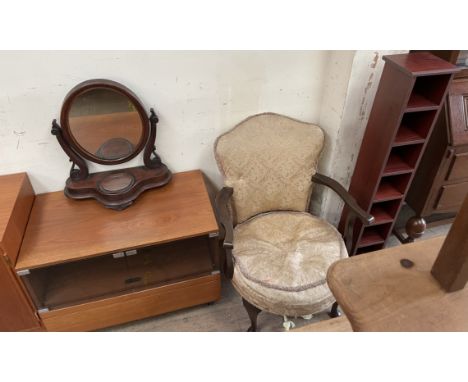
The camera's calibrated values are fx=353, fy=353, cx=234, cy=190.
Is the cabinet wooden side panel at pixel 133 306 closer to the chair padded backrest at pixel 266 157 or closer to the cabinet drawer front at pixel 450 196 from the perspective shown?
the chair padded backrest at pixel 266 157

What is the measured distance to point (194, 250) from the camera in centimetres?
184

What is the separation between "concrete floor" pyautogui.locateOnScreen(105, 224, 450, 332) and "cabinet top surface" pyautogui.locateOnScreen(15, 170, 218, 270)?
1.82ft

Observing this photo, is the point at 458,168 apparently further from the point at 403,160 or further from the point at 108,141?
the point at 108,141

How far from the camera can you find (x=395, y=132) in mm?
1541

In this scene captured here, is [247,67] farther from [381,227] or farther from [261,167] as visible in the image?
[381,227]

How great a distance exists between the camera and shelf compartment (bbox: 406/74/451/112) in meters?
1.50

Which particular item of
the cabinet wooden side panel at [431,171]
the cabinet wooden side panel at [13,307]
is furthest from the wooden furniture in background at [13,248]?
the cabinet wooden side panel at [431,171]

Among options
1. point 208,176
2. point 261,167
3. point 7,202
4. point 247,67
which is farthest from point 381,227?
point 7,202

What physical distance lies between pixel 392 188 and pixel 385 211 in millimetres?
160

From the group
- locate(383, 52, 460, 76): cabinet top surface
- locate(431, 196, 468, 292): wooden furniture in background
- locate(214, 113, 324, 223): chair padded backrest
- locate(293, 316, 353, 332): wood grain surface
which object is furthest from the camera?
locate(214, 113, 324, 223): chair padded backrest

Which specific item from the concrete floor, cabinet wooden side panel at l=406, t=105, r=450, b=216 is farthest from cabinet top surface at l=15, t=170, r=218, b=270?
cabinet wooden side panel at l=406, t=105, r=450, b=216

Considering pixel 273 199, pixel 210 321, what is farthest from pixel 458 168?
pixel 210 321

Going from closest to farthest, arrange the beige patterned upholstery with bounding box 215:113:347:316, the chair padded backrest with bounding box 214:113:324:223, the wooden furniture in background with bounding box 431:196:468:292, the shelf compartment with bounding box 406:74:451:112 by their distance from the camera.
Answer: the wooden furniture in background with bounding box 431:196:468:292 → the shelf compartment with bounding box 406:74:451:112 → the beige patterned upholstery with bounding box 215:113:347:316 → the chair padded backrest with bounding box 214:113:324:223

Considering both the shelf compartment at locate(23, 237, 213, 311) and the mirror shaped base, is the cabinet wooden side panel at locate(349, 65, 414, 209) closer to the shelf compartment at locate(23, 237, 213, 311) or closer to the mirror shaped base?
the shelf compartment at locate(23, 237, 213, 311)
